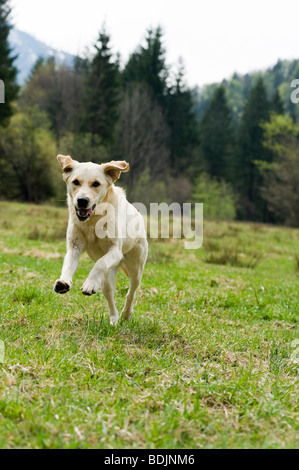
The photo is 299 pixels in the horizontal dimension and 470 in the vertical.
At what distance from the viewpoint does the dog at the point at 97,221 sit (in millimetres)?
4215

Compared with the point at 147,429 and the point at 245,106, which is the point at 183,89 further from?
the point at 147,429

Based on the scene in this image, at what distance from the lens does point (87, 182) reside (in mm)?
4355

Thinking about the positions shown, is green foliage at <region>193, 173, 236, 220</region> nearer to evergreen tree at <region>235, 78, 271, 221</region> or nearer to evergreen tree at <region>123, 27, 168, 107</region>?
evergreen tree at <region>235, 78, 271, 221</region>

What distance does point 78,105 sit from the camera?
49.1 m

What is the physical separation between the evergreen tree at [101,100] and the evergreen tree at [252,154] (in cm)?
2545

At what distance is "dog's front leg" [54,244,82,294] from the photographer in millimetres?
3750

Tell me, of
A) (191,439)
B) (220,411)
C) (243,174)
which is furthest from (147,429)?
(243,174)

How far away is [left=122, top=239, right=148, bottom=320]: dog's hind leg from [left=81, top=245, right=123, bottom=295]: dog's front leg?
69cm

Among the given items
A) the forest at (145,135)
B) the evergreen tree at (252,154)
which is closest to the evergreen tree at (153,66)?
the forest at (145,135)

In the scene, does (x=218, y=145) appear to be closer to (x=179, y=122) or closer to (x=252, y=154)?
(x=252, y=154)

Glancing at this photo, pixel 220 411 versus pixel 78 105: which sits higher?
pixel 78 105

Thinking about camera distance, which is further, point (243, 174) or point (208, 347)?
point (243, 174)

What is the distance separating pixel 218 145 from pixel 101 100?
78.9ft
